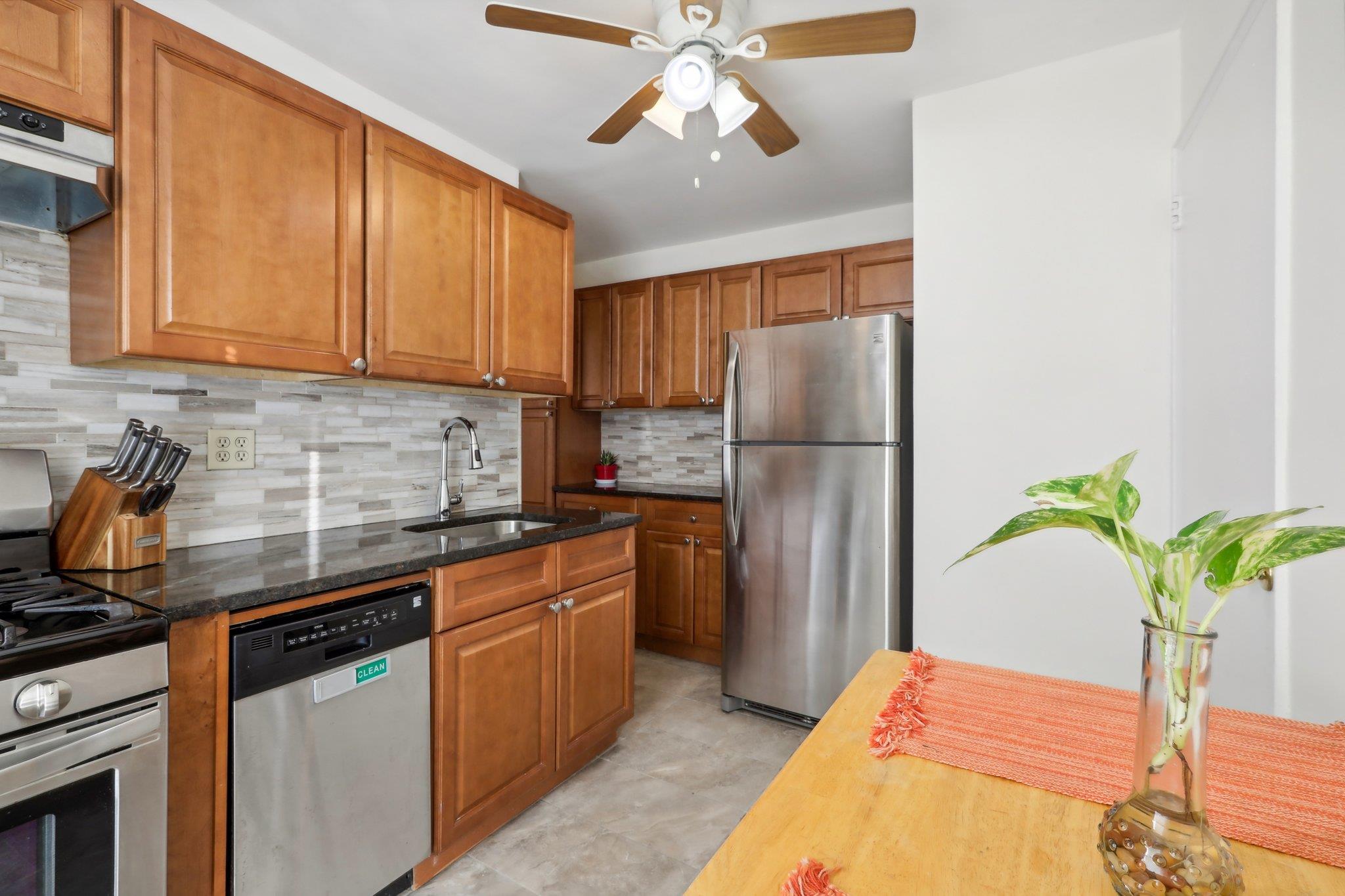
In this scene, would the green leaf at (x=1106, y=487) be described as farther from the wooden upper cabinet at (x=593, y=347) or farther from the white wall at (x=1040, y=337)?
the wooden upper cabinet at (x=593, y=347)

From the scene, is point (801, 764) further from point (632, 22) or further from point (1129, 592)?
point (632, 22)

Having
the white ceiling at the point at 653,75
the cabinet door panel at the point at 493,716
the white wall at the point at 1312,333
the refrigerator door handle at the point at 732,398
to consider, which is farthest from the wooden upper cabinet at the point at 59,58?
the white wall at the point at 1312,333

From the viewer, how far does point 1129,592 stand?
1.86 metres

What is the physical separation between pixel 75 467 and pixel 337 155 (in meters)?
1.09

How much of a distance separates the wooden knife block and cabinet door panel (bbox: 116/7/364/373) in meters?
0.34

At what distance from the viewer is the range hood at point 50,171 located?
115 centimetres

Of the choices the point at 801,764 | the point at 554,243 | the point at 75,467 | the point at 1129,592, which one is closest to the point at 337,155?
the point at 554,243

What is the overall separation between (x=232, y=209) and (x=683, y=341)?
2.39 m

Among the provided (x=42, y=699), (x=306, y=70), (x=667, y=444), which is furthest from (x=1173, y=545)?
(x=667, y=444)

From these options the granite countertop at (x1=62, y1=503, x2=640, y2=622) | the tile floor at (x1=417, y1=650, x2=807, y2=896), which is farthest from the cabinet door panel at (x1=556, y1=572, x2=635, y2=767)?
the granite countertop at (x1=62, y1=503, x2=640, y2=622)

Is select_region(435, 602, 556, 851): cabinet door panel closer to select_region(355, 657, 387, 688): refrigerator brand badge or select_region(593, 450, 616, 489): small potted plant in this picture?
select_region(355, 657, 387, 688): refrigerator brand badge

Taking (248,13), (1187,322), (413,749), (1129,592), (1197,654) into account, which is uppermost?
(248,13)

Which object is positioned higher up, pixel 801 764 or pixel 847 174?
pixel 847 174

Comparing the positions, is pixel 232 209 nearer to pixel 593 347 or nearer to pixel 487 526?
pixel 487 526
